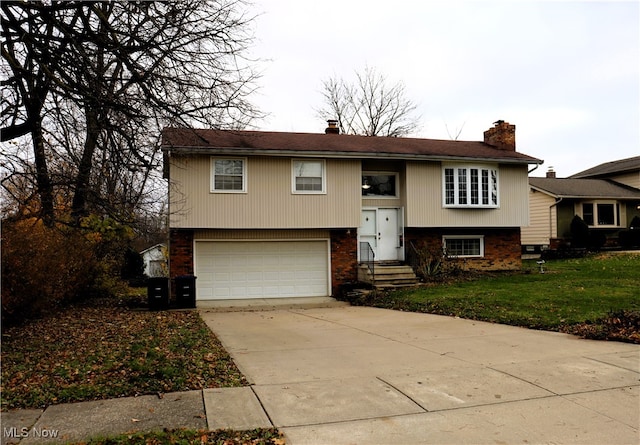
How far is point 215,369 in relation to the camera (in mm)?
6633

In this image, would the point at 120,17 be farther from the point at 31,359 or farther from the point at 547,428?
the point at 547,428

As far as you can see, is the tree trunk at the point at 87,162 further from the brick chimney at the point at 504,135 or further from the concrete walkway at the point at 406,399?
the brick chimney at the point at 504,135

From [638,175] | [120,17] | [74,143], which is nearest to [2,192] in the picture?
[74,143]

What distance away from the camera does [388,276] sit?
658 inches

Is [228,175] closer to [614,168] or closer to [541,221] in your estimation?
[541,221]

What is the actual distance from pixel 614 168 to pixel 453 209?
21705 mm

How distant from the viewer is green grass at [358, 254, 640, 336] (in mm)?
10406

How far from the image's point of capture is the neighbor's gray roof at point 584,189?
27803 mm

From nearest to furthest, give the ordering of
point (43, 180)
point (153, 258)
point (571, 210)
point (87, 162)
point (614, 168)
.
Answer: point (43, 180) → point (87, 162) → point (571, 210) → point (614, 168) → point (153, 258)

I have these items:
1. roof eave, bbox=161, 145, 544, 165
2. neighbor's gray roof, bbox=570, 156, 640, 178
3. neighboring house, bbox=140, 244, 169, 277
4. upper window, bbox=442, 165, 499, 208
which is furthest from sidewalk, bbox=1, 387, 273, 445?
neighbor's gray roof, bbox=570, 156, 640, 178

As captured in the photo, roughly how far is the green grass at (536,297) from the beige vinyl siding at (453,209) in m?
2.15

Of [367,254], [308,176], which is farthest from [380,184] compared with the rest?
[308,176]

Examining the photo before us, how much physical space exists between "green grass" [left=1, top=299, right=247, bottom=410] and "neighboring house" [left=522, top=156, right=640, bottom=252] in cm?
2324

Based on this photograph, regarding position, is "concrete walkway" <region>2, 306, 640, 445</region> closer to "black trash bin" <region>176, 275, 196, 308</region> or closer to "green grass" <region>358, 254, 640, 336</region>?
"green grass" <region>358, 254, 640, 336</region>
